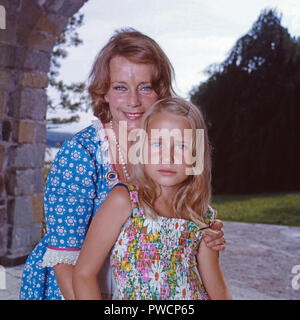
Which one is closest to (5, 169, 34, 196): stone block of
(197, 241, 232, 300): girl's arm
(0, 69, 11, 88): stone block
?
(0, 69, 11, 88): stone block

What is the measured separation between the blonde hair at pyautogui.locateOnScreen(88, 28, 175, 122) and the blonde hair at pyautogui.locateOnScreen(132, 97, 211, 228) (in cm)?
15

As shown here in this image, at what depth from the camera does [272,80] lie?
10.9 meters

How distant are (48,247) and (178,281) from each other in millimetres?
406

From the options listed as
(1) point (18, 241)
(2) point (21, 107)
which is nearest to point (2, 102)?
(2) point (21, 107)

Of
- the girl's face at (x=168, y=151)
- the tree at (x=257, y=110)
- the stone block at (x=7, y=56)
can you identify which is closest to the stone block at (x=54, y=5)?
the stone block at (x=7, y=56)

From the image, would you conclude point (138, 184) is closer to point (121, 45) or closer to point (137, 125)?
point (137, 125)

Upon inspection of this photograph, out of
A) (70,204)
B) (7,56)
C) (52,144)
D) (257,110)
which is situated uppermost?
(257,110)

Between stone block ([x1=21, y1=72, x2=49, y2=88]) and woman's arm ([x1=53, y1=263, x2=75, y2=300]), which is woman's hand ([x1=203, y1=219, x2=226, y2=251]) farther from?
stone block ([x1=21, y1=72, x2=49, y2=88])

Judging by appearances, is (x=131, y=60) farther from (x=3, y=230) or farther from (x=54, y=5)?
(x=3, y=230)

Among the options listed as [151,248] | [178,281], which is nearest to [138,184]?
[151,248]

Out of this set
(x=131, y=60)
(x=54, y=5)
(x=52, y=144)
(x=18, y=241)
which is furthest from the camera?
(x=52, y=144)

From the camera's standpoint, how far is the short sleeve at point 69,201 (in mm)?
1243

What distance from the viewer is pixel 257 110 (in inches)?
418

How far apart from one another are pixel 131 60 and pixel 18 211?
2.66 meters
